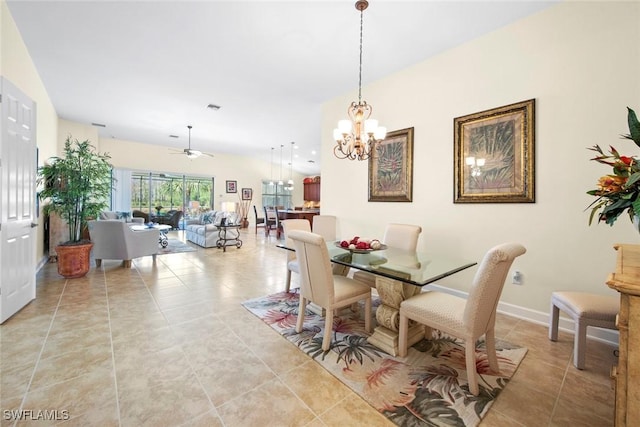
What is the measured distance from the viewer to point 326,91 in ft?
14.3

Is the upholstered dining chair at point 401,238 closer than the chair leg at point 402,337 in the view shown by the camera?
No

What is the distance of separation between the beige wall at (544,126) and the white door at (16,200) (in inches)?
172

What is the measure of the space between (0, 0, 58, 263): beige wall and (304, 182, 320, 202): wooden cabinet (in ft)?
29.0

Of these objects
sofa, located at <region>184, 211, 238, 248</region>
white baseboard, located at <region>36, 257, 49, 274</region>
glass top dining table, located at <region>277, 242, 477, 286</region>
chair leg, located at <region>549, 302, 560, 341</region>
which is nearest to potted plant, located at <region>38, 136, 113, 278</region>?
white baseboard, located at <region>36, 257, 49, 274</region>

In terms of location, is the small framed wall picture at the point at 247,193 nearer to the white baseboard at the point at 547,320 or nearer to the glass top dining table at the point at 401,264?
the glass top dining table at the point at 401,264

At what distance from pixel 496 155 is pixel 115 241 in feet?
18.8

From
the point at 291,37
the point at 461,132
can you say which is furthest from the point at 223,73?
the point at 461,132

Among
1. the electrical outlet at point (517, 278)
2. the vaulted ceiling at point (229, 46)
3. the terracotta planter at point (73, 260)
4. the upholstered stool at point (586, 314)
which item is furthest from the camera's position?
the terracotta planter at point (73, 260)

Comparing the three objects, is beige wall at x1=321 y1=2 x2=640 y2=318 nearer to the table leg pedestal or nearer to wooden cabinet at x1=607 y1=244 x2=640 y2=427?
the table leg pedestal

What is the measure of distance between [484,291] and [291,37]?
3134 mm

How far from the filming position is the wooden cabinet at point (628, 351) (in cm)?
81

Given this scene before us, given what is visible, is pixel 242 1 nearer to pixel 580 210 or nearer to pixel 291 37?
pixel 291 37

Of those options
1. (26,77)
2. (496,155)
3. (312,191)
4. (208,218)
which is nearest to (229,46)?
(26,77)

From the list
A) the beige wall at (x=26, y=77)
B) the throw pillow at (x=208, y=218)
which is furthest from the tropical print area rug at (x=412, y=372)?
the throw pillow at (x=208, y=218)
